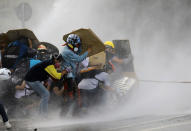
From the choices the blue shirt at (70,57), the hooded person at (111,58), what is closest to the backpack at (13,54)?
the blue shirt at (70,57)

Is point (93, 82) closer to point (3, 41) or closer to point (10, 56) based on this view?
point (10, 56)

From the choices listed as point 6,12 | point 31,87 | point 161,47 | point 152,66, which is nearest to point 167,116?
point 31,87

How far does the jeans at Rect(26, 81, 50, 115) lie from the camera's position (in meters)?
5.88

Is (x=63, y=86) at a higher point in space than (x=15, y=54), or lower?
lower

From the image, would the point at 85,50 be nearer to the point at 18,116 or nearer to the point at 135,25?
the point at 18,116

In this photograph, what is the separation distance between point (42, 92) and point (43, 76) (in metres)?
0.32

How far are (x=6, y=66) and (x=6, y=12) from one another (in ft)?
63.8

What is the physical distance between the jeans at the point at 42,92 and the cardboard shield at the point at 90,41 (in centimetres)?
109

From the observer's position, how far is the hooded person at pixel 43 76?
5.60 meters

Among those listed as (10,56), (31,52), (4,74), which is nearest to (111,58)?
(31,52)

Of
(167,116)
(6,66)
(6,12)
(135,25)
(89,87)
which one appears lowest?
(167,116)

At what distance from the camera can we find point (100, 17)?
14.8 m

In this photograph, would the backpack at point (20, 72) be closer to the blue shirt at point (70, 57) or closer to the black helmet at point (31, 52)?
the black helmet at point (31, 52)

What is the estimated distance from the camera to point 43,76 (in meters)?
5.79
